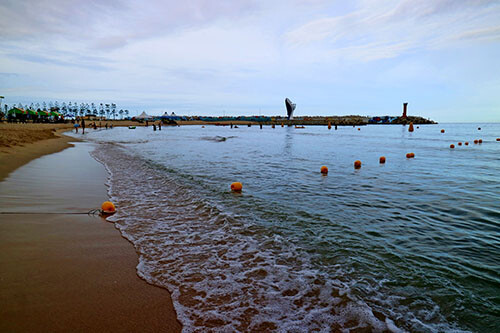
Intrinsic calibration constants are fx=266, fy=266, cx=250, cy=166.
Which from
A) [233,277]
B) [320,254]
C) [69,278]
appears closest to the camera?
[69,278]

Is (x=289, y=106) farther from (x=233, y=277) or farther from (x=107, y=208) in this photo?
(x=233, y=277)

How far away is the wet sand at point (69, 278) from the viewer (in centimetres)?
277

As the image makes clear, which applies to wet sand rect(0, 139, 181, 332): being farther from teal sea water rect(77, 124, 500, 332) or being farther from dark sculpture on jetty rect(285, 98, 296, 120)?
dark sculpture on jetty rect(285, 98, 296, 120)

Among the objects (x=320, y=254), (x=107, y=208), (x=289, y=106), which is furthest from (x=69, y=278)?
(x=289, y=106)

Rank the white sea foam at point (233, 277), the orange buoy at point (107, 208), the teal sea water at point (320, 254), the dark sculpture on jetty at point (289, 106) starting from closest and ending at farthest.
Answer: the white sea foam at point (233, 277) → the teal sea water at point (320, 254) → the orange buoy at point (107, 208) → the dark sculpture on jetty at point (289, 106)

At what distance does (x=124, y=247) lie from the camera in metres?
4.67

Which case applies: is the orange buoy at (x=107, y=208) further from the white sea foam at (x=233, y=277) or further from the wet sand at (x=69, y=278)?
the wet sand at (x=69, y=278)

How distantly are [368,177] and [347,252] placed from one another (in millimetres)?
8202

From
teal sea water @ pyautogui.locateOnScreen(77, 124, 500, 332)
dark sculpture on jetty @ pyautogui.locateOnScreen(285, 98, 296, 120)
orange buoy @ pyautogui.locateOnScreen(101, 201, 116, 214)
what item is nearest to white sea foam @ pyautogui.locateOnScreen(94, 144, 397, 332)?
teal sea water @ pyautogui.locateOnScreen(77, 124, 500, 332)


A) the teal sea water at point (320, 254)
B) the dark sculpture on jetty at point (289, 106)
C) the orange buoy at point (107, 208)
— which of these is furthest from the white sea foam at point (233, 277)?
the dark sculpture on jetty at point (289, 106)

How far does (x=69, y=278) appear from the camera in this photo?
3516mm

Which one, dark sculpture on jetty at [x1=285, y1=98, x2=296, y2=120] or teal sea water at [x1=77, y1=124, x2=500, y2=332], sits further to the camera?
dark sculpture on jetty at [x1=285, y1=98, x2=296, y2=120]

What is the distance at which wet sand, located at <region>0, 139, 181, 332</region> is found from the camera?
2768 mm

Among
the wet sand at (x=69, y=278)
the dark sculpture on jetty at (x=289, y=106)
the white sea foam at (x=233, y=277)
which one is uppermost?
the dark sculpture on jetty at (x=289, y=106)
